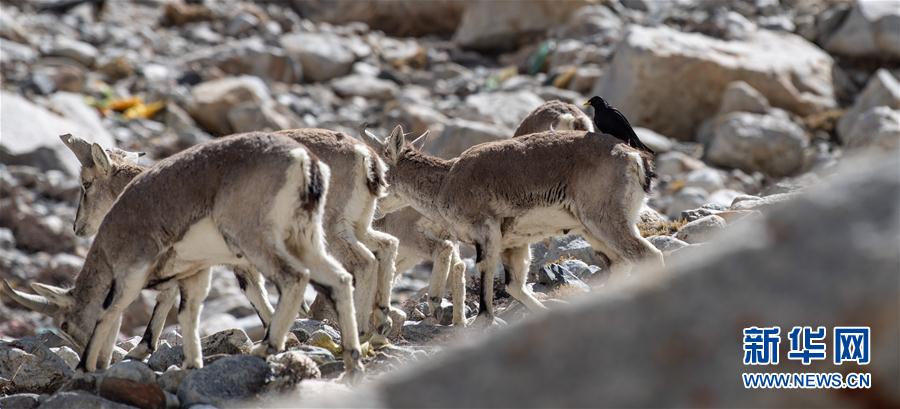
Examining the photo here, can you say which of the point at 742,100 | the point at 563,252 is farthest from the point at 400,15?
the point at 563,252

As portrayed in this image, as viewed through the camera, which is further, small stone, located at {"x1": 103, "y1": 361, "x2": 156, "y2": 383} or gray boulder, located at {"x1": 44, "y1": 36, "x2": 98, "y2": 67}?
gray boulder, located at {"x1": 44, "y1": 36, "x2": 98, "y2": 67}

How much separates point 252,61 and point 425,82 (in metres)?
5.13

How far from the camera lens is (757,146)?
106 feet

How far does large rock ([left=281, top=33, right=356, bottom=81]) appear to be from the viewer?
133ft

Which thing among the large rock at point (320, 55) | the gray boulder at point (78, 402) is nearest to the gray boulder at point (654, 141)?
the large rock at point (320, 55)

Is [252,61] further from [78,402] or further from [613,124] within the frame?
[78,402]

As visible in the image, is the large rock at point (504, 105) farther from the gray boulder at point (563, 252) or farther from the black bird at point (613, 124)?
the black bird at point (613, 124)

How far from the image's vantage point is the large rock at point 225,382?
28.6 ft

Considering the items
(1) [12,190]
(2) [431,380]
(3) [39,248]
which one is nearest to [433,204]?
(2) [431,380]

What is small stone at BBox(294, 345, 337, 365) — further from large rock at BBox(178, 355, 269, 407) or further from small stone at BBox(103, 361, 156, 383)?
small stone at BBox(103, 361, 156, 383)

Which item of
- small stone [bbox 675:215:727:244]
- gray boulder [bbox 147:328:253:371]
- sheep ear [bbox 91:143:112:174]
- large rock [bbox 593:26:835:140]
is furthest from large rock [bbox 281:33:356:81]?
gray boulder [bbox 147:328:253:371]

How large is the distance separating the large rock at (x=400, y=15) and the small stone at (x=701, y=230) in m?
33.1

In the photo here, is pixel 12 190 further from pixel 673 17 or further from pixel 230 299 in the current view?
pixel 673 17

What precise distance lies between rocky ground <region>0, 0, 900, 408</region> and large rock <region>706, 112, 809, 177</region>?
1.9 inches
